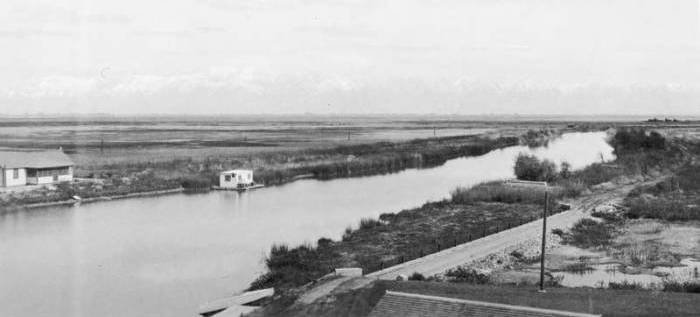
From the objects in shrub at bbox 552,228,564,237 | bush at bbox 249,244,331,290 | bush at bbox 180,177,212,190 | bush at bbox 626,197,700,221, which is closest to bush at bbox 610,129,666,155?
bush at bbox 626,197,700,221

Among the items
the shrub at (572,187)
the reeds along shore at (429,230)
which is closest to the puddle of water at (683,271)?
the reeds along shore at (429,230)

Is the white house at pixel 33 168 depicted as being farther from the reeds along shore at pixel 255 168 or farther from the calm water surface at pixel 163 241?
the calm water surface at pixel 163 241

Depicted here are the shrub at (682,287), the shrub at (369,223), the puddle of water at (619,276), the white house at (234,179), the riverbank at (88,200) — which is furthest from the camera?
the white house at (234,179)

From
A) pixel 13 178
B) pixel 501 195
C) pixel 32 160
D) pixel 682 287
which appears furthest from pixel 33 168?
pixel 682 287

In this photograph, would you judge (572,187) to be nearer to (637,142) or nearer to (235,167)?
(235,167)

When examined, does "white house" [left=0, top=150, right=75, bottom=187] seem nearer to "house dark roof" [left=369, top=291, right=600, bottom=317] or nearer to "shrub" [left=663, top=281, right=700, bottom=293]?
"house dark roof" [left=369, top=291, right=600, bottom=317]

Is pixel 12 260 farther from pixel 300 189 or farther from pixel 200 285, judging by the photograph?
pixel 300 189

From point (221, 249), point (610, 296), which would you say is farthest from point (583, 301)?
point (221, 249)
